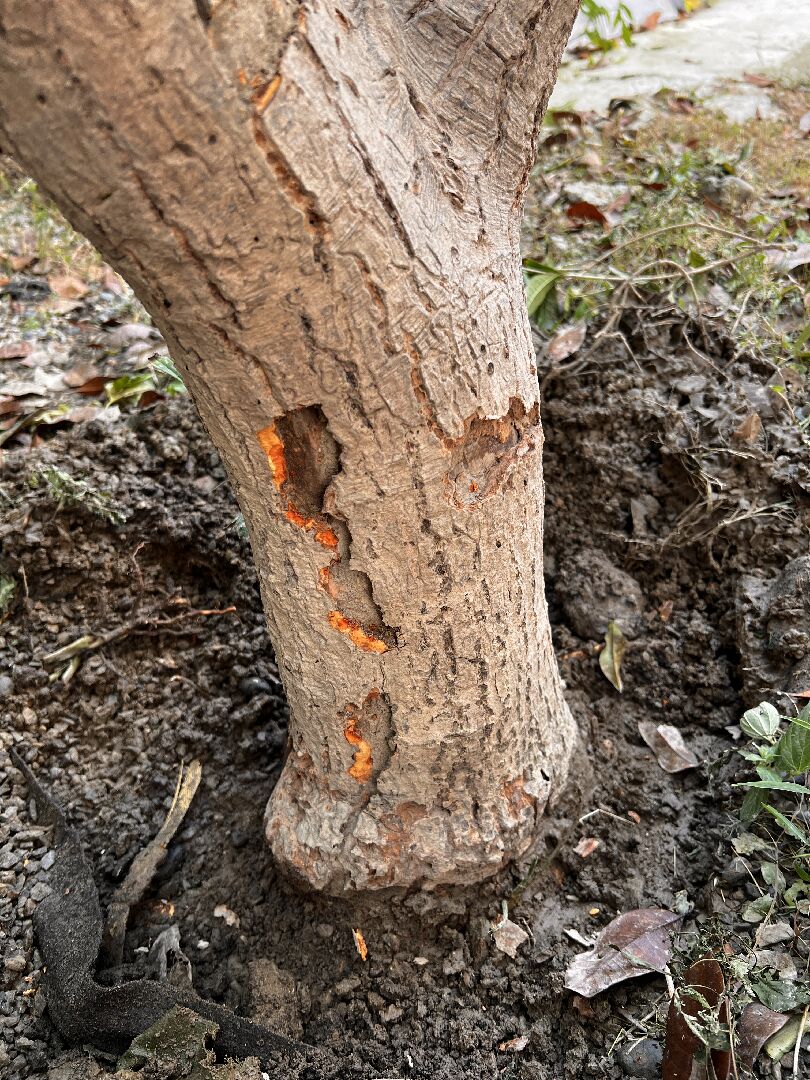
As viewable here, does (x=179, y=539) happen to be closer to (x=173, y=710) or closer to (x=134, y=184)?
(x=173, y=710)

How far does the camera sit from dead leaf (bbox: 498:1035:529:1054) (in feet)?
5.26

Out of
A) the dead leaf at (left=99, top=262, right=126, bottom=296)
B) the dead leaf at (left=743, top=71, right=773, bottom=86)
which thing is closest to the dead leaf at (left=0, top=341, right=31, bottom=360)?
the dead leaf at (left=99, top=262, right=126, bottom=296)

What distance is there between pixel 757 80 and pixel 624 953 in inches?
160

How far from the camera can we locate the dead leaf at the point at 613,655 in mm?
2133

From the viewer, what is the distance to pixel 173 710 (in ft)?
6.77

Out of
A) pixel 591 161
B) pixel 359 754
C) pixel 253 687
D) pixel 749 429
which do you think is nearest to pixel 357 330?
pixel 359 754

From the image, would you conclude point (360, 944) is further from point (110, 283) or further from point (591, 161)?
point (591, 161)

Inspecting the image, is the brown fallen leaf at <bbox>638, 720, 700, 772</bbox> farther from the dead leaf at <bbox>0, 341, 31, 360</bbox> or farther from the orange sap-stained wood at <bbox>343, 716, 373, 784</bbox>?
the dead leaf at <bbox>0, 341, 31, 360</bbox>

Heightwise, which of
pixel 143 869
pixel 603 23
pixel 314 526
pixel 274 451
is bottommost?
pixel 143 869

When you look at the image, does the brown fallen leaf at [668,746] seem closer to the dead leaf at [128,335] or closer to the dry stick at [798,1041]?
the dry stick at [798,1041]

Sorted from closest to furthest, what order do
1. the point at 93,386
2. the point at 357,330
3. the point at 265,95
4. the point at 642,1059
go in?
the point at 265,95, the point at 357,330, the point at 642,1059, the point at 93,386

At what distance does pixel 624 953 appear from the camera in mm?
1649

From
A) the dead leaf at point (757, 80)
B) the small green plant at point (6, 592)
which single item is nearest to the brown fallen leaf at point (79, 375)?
the small green plant at point (6, 592)

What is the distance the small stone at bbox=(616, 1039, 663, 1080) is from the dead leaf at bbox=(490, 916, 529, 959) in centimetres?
26
